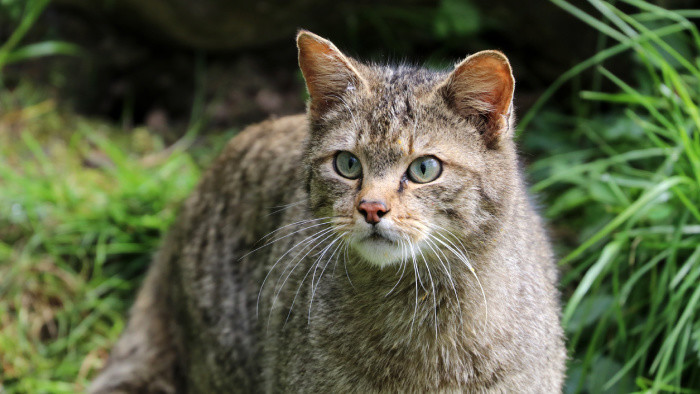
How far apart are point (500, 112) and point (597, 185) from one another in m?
1.81

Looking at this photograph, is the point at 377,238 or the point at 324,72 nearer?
the point at 377,238

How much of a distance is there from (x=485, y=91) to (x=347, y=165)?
0.54 meters

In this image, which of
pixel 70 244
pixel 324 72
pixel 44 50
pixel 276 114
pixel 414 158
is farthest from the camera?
pixel 276 114

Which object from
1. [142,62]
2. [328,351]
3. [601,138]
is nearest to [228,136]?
[142,62]

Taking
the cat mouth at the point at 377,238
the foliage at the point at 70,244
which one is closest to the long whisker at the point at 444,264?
the cat mouth at the point at 377,238

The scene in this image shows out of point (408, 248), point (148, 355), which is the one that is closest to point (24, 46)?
point (148, 355)

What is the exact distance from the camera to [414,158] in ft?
8.32

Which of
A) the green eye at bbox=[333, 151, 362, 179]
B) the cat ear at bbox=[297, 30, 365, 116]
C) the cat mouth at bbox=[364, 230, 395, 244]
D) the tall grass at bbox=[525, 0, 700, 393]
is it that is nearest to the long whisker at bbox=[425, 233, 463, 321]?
the cat mouth at bbox=[364, 230, 395, 244]

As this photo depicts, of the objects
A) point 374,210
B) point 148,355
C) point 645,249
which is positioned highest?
point 374,210

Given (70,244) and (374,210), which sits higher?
(374,210)

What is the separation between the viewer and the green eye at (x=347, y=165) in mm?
2609

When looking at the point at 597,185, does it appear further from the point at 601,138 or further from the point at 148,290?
the point at 148,290

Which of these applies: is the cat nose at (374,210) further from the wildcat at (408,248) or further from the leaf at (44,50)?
the leaf at (44,50)

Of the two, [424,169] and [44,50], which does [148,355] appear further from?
[44,50]
